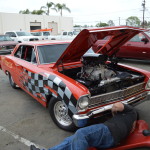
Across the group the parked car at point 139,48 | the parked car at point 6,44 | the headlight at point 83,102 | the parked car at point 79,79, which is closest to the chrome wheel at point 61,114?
the parked car at point 79,79

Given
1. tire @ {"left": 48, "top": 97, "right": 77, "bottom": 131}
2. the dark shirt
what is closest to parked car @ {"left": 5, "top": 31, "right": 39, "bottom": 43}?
tire @ {"left": 48, "top": 97, "right": 77, "bottom": 131}

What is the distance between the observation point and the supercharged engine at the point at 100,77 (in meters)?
3.34

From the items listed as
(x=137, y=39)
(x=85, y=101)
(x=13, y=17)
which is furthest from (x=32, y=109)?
(x=13, y=17)

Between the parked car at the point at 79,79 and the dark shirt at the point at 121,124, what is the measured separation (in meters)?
0.39

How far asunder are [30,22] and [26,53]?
111 ft

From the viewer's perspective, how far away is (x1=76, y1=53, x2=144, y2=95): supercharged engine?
11.0 feet

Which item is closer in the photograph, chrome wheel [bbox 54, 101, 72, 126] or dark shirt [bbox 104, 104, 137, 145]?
dark shirt [bbox 104, 104, 137, 145]

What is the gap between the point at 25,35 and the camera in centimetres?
1841

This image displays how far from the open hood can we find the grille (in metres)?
1.01

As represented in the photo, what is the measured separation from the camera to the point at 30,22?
120 feet

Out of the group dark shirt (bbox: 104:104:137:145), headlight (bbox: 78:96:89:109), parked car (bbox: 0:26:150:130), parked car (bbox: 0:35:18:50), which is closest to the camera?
dark shirt (bbox: 104:104:137:145)

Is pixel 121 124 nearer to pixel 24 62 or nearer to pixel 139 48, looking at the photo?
pixel 24 62

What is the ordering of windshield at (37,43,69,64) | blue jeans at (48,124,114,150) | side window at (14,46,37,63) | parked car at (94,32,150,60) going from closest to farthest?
blue jeans at (48,124,114,150), windshield at (37,43,69,64), side window at (14,46,37,63), parked car at (94,32,150,60)

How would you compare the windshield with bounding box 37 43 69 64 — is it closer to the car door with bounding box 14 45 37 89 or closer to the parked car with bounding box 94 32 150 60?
the car door with bounding box 14 45 37 89
